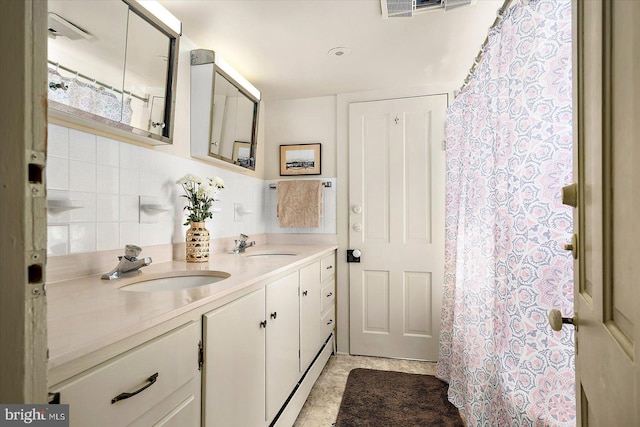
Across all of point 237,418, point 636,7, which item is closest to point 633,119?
point 636,7

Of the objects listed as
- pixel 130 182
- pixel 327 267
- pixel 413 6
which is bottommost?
pixel 327 267

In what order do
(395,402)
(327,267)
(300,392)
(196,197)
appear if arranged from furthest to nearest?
(327,267) < (395,402) < (300,392) < (196,197)

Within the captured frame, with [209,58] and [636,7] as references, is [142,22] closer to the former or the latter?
[209,58]

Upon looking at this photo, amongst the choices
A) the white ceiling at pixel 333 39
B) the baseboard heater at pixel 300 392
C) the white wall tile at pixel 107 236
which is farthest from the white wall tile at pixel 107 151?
the baseboard heater at pixel 300 392

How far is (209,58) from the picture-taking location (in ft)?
6.16

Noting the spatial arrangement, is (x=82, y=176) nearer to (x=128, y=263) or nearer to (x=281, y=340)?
(x=128, y=263)

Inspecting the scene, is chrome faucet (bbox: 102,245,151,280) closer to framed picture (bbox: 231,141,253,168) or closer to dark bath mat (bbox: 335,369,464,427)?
framed picture (bbox: 231,141,253,168)

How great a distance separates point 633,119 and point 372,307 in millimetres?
2588

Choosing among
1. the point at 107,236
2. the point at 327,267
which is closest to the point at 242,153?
the point at 327,267

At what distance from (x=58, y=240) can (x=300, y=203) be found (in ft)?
6.08

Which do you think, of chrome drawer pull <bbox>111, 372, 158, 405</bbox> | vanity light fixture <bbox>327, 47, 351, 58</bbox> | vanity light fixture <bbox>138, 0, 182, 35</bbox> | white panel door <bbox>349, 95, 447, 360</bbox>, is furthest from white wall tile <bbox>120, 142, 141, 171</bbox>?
white panel door <bbox>349, 95, 447, 360</bbox>

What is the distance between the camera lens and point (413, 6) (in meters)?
1.63

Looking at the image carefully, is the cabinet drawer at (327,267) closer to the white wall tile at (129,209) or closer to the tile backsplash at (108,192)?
the tile backsplash at (108,192)

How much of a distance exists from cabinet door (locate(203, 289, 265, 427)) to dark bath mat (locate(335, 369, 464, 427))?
0.80 m
